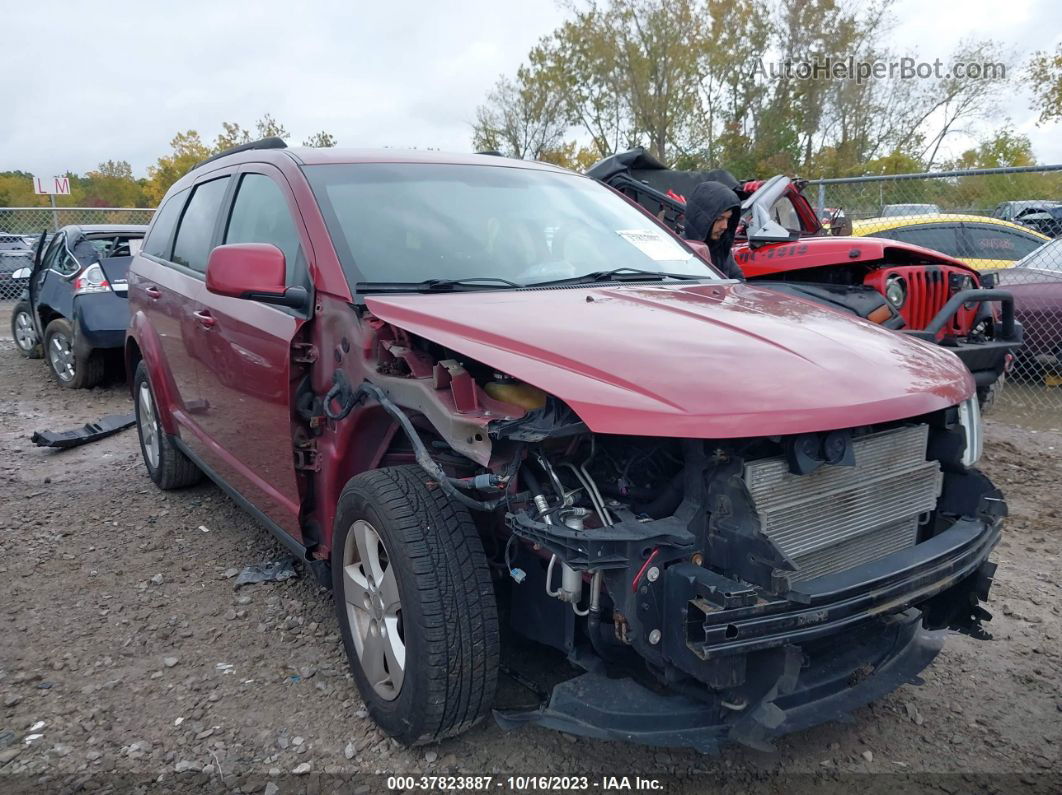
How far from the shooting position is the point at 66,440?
6.14m

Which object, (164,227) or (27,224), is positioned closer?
(164,227)

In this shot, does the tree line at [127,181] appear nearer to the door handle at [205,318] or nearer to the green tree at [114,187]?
the green tree at [114,187]

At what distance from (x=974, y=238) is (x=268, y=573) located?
8206mm

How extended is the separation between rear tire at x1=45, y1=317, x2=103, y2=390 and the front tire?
6881 mm

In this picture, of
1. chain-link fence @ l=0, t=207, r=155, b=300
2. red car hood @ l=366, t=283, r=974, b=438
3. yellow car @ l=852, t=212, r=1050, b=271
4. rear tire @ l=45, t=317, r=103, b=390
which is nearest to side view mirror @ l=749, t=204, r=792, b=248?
red car hood @ l=366, t=283, r=974, b=438

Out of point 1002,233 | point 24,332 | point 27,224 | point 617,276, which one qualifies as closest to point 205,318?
point 617,276

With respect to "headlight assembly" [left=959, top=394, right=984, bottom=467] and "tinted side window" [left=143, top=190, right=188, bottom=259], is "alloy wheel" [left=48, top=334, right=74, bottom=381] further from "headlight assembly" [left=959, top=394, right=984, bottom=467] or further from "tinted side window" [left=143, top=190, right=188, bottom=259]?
"headlight assembly" [left=959, top=394, right=984, bottom=467]

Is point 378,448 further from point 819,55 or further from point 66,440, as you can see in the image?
point 819,55

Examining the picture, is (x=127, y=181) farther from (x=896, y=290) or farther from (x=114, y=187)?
(x=896, y=290)

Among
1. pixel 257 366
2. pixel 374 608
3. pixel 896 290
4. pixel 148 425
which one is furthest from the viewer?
pixel 896 290

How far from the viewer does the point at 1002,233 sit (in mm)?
8922

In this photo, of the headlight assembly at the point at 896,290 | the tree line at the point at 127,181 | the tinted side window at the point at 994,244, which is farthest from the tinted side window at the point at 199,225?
the tree line at the point at 127,181

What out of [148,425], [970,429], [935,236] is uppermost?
[935,236]

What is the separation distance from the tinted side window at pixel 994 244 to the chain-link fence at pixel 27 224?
15.2 meters
